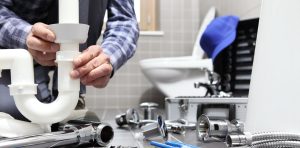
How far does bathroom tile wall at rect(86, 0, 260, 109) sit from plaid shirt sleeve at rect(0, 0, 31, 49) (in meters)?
1.72

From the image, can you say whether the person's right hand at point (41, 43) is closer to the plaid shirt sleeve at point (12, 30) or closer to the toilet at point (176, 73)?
the plaid shirt sleeve at point (12, 30)

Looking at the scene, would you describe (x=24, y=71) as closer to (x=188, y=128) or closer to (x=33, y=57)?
(x=33, y=57)

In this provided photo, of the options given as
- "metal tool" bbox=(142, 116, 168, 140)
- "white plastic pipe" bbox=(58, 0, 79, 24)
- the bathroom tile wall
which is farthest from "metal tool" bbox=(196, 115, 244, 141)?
the bathroom tile wall

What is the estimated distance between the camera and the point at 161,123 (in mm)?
761

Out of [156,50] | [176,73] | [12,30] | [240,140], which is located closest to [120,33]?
[12,30]

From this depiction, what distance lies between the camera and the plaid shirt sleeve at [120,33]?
2.72 ft

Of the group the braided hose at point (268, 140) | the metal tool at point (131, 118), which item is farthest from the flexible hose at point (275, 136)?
the metal tool at point (131, 118)

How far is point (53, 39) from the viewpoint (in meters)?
0.58

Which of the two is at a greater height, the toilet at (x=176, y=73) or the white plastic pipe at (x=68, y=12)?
the white plastic pipe at (x=68, y=12)

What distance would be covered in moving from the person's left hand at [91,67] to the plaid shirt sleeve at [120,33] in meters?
0.12

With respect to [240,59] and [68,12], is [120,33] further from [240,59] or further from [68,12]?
[240,59]

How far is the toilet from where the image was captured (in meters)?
2.09

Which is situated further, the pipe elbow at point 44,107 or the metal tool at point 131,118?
the metal tool at point 131,118

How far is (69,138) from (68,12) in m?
0.21
